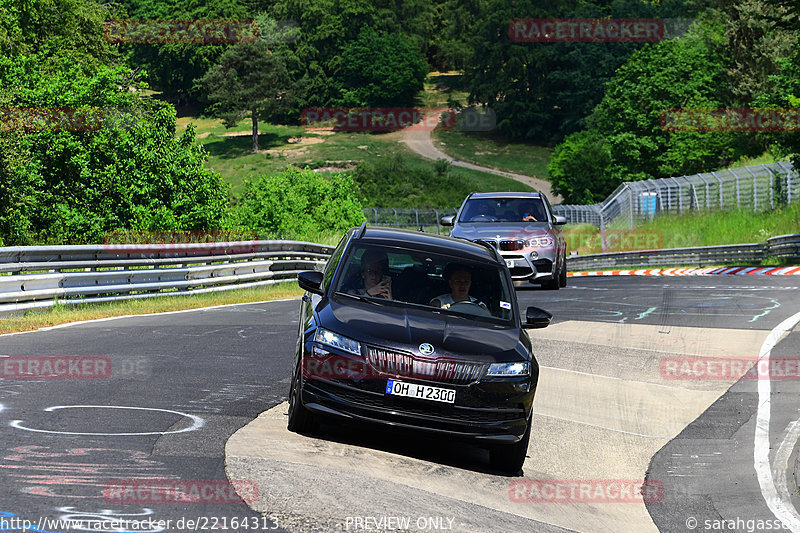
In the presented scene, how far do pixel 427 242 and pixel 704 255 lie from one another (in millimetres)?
32338

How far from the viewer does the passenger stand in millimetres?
8259

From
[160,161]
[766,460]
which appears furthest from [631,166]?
[766,460]

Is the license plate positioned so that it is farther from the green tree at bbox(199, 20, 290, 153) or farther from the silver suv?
the green tree at bbox(199, 20, 290, 153)

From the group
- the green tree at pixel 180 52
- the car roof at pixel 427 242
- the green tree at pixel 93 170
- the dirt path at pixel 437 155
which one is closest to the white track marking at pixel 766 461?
the car roof at pixel 427 242

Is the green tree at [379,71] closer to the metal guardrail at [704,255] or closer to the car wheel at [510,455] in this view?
the metal guardrail at [704,255]

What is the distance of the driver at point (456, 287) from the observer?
8.34 meters

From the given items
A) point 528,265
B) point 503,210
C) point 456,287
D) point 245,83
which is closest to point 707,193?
point 503,210

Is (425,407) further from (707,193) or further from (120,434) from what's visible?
(707,193)

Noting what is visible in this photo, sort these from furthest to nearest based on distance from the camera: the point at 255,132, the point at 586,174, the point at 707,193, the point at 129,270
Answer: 1. the point at 255,132
2. the point at 586,174
3. the point at 707,193
4. the point at 129,270

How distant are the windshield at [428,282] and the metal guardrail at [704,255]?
91.0ft

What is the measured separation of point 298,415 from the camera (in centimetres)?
752

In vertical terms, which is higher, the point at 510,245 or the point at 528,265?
the point at 510,245

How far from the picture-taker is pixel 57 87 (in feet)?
138

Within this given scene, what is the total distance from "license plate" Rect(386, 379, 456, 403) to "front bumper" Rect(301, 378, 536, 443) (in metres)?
0.03
